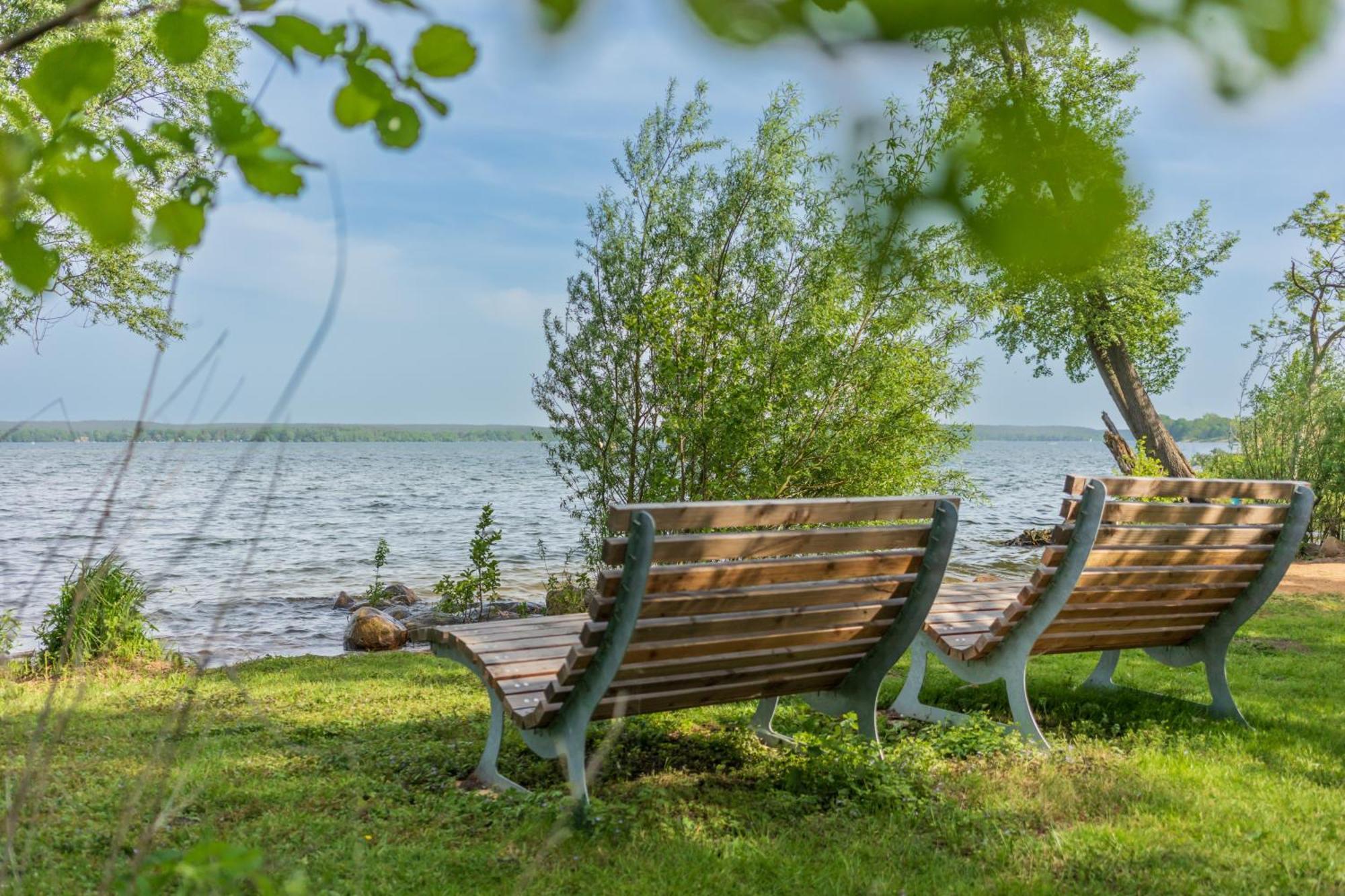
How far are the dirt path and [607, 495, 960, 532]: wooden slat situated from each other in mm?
7521

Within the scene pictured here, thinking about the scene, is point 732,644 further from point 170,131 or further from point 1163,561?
point 170,131

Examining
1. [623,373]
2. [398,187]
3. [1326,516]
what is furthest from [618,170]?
[1326,516]

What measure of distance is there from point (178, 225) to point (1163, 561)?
4184mm

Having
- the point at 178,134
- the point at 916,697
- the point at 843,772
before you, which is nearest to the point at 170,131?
the point at 178,134

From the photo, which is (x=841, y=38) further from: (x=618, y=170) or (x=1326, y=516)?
(x=1326, y=516)

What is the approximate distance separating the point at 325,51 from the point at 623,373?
351 inches

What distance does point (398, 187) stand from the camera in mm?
1181

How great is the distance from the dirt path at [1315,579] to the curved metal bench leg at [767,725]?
23.3 feet

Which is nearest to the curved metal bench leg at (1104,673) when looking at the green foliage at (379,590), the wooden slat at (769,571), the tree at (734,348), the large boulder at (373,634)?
the wooden slat at (769,571)

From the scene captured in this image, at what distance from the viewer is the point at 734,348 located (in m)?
8.47

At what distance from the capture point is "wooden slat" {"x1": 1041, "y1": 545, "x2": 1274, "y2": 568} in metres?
3.95

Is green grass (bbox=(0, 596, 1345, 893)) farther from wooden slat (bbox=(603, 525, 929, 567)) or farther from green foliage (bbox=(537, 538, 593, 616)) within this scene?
green foliage (bbox=(537, 538, 593, 616))

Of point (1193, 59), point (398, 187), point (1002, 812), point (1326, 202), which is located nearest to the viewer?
point (1193, 59)

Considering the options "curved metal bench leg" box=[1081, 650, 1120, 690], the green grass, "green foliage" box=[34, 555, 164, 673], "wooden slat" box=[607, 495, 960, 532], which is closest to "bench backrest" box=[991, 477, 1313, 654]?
the green grass
